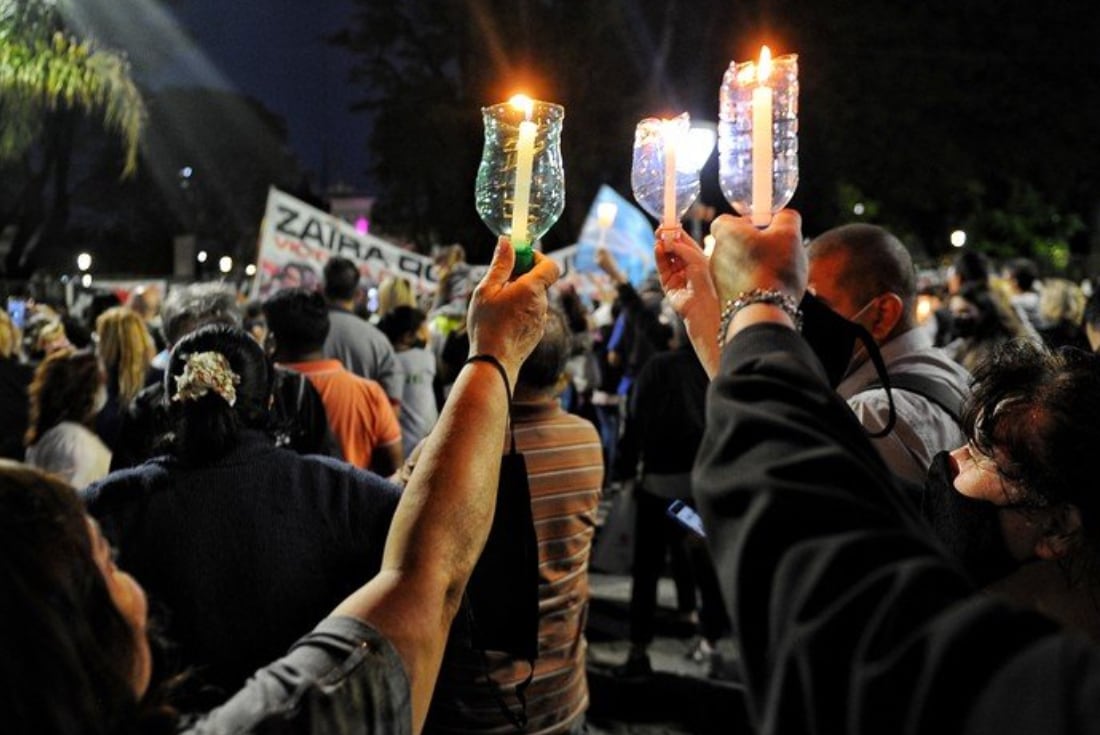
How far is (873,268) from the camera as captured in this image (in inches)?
135

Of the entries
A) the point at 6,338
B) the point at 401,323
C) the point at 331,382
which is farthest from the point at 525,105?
the point at 6,338

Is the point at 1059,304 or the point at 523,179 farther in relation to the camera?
the point at 1059,304

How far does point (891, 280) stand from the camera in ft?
11.3

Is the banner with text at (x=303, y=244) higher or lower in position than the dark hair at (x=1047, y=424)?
higher

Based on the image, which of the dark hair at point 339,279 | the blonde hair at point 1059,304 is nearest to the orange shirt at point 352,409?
the dark hair at point 339,279

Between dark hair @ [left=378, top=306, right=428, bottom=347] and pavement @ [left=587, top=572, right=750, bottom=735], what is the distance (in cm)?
237

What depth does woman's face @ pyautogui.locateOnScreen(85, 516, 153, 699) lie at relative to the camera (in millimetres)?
1300

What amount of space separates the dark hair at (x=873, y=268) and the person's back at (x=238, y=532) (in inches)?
69.2

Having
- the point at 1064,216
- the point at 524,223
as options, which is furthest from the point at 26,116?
the point at 1064,216

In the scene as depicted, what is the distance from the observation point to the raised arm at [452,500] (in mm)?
1565

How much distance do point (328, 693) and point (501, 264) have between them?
872 mm

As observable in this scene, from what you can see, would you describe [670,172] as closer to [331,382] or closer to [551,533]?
[551,533]

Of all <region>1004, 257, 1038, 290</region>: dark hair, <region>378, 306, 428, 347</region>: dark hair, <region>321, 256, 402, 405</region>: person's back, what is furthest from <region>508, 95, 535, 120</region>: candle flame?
<region>1004, 257, 1038, 290</region>: dark hair

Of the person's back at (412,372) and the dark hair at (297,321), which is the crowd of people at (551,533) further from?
the person's back at (412,372)
